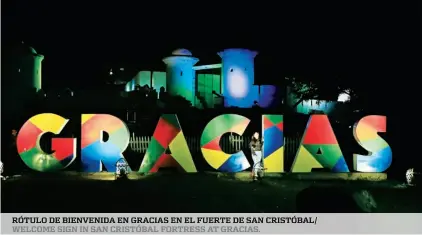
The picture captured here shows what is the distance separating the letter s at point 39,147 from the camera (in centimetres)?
1462

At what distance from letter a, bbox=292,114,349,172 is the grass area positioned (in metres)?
0.60

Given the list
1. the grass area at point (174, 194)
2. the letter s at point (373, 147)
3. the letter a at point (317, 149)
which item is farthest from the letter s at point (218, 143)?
the letter s at point (373, 147)

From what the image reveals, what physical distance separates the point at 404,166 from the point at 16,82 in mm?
21796

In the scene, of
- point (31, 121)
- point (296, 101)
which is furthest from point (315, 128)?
point (296, 101)

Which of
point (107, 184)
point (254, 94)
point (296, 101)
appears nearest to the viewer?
point (107, 184)

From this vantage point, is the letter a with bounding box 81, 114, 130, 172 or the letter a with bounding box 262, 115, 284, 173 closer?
the letter a with bounding box 81, 114, 130, 172

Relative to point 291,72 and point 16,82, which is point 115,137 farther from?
point 291,72

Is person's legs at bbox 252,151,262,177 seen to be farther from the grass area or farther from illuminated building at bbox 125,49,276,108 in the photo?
illuminated building at bbox 125,49,276,108

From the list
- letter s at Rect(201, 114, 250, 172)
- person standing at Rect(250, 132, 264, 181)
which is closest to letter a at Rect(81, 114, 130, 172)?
letter s at Rect(201, 114, 250, 172)

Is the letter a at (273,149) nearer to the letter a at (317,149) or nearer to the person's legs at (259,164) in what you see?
the person's legs at (259,164)

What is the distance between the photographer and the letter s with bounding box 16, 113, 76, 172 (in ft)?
48.0

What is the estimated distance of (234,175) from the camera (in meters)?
15.5

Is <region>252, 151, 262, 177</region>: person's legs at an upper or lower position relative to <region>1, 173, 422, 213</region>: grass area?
upper

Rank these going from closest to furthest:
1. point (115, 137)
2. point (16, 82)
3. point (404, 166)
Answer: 1. point (115, 137)
2. point (404, 166)
3. point (16, 82)
